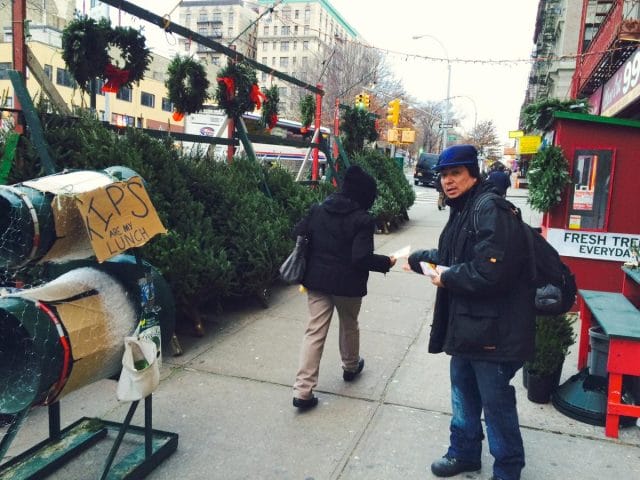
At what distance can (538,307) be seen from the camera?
2.79m

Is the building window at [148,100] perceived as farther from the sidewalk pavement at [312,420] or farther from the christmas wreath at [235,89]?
the sidewalk pavement at [312,420]

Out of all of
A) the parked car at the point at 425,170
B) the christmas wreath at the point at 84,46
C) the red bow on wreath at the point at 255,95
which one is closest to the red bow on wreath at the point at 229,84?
the red bow on wreath at the point at 255,95

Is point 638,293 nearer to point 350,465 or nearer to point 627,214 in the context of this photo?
point 627,214

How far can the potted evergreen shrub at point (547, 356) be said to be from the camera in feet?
12.9

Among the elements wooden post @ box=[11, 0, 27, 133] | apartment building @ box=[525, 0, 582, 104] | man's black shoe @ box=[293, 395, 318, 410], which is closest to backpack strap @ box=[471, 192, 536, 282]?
man's black shoe @ box=[293, 395, 318, 410]

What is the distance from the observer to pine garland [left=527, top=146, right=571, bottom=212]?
630 cm

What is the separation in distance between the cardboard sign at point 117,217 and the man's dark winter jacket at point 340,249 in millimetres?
1421

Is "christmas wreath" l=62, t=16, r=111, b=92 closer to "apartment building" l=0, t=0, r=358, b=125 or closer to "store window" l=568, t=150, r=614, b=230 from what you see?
"apartment building" l=0, t=0, r=358, b=125

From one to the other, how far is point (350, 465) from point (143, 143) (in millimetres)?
3633

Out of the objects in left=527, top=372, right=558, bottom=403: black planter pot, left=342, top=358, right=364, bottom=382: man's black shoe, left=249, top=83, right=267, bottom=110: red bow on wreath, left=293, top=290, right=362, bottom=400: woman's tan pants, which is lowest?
left=342, top=358, right=364, bottom=382: man's black shoe

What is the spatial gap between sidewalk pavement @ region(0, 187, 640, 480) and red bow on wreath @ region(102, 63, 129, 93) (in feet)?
8.26

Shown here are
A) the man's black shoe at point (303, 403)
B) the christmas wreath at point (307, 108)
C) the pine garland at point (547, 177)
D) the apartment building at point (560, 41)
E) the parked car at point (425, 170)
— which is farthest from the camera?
the parked car at point (425, 170)

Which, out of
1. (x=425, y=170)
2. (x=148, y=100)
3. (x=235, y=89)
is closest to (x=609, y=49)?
(x=235, y=89)

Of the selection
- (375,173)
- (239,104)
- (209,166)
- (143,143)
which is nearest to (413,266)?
(143,143)
